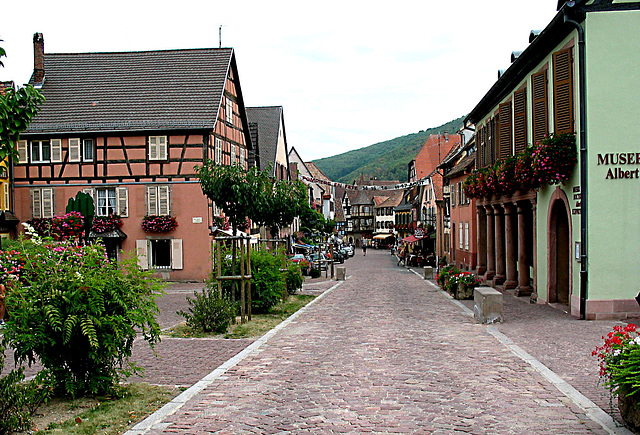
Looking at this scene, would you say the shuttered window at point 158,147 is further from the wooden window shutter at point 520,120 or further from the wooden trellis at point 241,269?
the wooden window shutter at point 520,120

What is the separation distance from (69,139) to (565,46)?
2318cm

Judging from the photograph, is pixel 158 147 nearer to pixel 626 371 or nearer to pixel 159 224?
pixel 159 224

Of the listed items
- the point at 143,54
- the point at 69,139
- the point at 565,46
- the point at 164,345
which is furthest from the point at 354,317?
the point at 143,54

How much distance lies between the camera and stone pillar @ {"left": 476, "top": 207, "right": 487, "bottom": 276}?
89.7 ft

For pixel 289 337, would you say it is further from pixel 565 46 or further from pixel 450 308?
pixel 565 46

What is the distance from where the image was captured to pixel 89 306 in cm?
730

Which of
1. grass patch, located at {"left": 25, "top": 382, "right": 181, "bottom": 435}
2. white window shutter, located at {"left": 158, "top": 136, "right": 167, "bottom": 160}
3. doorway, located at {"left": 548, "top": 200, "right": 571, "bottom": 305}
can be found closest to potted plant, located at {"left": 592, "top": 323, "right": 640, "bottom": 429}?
grass patch, located at {"left": 25, "top": 382, "right": 181, "bottom": 435}

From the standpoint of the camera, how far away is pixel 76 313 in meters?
7.24

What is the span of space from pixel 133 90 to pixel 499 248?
1957 centimetres

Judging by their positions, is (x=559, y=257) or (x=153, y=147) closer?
(x=559, y=257)

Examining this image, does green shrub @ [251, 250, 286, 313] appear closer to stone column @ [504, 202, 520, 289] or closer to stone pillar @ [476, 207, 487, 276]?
stone column @ [504, 202, 520, 289]

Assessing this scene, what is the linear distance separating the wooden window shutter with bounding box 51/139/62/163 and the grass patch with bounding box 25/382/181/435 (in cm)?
2487

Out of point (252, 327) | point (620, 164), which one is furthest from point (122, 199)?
point (620, 164)

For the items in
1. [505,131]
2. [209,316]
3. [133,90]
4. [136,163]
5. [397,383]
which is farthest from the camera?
[133,90]
